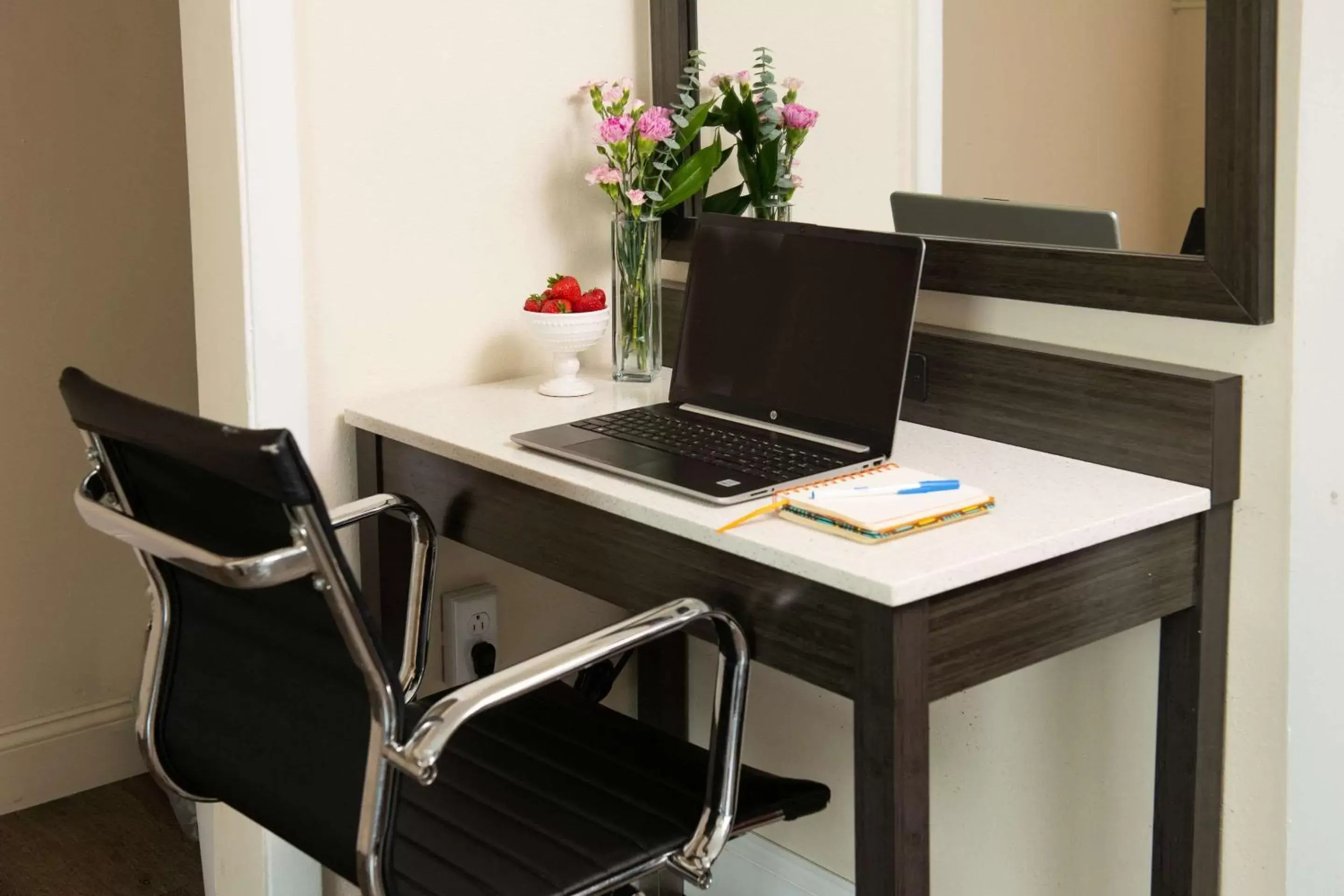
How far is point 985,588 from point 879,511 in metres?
0.12

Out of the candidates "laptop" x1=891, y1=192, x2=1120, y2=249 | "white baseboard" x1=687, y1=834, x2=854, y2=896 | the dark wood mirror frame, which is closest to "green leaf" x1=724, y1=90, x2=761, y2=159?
"laptop" x1=891, y1=192, x2=1120, y2=249

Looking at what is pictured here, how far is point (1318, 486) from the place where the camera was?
1361 millimetres

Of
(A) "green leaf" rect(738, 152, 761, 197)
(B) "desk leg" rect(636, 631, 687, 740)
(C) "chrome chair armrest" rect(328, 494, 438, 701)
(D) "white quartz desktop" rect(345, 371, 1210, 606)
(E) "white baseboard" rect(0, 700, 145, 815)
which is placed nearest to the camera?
(D) "white quartz desktop" rect(345, 371, 1210, 606)

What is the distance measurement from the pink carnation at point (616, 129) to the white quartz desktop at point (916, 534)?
34cm

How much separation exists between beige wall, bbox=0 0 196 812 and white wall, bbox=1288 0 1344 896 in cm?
186

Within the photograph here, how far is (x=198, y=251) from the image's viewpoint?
1815mm

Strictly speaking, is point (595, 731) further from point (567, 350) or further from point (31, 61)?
point (31, 61)

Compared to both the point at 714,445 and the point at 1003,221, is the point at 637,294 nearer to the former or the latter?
the point at 714,445

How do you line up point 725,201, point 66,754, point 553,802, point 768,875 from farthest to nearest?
point 66,754 < point 768,875 < point 725,201 < point 553,802

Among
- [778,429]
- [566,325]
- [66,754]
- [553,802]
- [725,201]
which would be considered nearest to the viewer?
[553,802]

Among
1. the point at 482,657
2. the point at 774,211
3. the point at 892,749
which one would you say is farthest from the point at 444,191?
the point at 892,749

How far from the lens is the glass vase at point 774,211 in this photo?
1868mm

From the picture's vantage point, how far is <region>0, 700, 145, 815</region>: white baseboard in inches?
98.3

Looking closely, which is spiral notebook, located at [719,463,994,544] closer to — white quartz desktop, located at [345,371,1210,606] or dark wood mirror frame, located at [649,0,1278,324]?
white quartz desktop, located at [345,371,1210,606]
